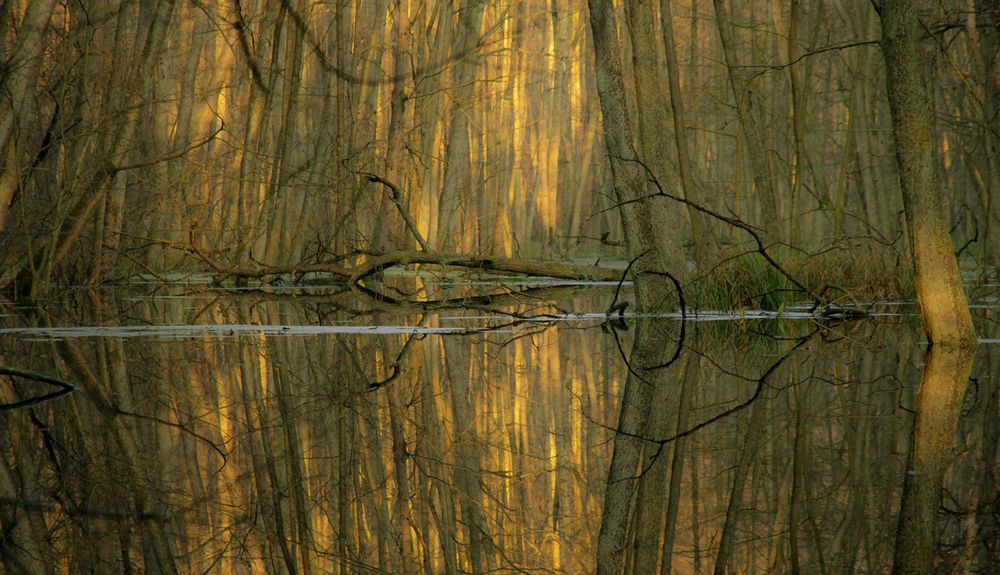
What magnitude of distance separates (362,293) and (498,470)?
8941mm

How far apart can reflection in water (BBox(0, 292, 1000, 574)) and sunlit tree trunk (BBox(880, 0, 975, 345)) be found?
398mm

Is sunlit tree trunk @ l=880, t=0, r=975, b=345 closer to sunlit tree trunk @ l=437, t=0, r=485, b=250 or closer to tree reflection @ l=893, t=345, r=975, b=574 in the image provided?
tree reflection @ l=893, t=345, r=975, b=574

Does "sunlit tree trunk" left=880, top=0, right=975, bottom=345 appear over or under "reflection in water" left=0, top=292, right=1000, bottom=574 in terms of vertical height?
over

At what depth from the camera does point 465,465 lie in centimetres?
317

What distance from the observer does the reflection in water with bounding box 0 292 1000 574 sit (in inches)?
89.5

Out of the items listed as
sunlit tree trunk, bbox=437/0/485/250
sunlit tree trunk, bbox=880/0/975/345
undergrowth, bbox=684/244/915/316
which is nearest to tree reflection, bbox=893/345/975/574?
sunlit tree trunk, bbox=880/0/975/345

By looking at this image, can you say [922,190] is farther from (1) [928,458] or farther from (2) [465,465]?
(2) [465,465]

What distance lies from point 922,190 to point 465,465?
3.71m

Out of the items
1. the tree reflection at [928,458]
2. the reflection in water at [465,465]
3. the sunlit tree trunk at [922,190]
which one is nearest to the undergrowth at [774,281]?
the sunlit tree trunk at [922,190]

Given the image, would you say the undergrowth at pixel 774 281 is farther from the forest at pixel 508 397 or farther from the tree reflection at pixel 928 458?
the tree reflection at pixel 928 458

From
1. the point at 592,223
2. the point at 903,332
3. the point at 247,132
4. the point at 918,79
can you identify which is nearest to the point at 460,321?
the point at 903,332

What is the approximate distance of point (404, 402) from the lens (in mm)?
4227

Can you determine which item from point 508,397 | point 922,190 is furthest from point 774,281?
point 508,397

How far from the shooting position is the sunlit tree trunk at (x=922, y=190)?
19.5 feet
